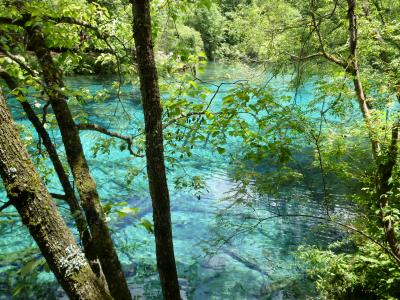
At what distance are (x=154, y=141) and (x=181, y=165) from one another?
182 centimetres

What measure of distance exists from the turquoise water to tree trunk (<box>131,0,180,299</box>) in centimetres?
163

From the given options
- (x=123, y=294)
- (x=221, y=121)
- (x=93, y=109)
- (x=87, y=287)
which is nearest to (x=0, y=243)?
(x=123, y=294)

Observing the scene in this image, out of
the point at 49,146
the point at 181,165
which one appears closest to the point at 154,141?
the point at 49,146

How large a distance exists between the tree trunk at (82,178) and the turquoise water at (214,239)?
0.77 meters

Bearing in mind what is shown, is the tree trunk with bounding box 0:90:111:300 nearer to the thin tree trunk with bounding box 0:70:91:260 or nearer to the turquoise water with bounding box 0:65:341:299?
the thin tree trunk with bounding box 0:70:91:260

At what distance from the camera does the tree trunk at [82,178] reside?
11.8ft

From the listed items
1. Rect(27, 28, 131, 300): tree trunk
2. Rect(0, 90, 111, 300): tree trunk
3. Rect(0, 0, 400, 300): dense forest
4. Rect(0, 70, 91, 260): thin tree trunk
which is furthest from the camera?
Rect(27, 28, 131, 300): tree trunk

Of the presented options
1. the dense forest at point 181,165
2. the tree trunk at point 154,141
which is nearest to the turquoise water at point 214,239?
the dense forest at point 181,165

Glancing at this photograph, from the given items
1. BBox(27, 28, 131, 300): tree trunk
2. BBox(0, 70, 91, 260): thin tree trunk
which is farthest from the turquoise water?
BBox(0, 70, 91, 260): thin tree trunk

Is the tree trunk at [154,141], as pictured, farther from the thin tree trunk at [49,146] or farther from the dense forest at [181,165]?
the thin tree trunk at [49,146]

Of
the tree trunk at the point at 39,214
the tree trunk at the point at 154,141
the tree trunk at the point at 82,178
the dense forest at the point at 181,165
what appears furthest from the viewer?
the tree trunk at the point at 82,178

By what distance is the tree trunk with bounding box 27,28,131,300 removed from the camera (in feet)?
11.8

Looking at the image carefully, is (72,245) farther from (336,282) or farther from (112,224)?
(112,224)

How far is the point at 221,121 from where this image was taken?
12.1 ft
